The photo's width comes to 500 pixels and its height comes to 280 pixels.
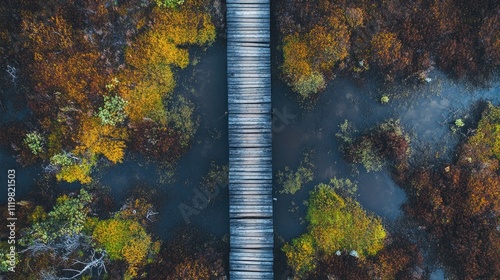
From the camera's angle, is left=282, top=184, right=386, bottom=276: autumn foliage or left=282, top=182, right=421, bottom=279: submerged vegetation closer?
left=282, top=182, right=421, bottom=279: submerged vegetation

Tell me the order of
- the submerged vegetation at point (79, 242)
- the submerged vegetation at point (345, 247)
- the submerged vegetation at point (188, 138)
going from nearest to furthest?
the submerged vegetation at point (79, 242)
the submerged vegetation at point (188, 138)
the submerged vegetation at point (345, 247)

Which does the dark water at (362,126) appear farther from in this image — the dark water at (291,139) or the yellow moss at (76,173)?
the yellow moss at (76,173)

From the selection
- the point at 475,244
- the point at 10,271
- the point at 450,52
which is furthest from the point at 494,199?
the point at 10,271

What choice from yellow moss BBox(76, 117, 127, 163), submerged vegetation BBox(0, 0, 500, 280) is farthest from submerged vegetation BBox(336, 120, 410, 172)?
yellow moss BBox(76, 117, 127, 163)

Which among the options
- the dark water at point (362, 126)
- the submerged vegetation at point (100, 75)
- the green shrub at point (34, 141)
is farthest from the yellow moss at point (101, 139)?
the dark water at point (362, 126)

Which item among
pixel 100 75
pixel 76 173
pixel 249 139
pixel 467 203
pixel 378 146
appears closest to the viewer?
pixel 467 203

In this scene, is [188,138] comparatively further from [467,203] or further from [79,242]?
[467,203]

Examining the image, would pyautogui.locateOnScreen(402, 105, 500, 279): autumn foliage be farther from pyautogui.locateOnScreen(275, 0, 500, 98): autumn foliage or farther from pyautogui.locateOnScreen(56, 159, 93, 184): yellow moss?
pyautogui.locateOnScreen(56, 159, 93, 184): yellow moss

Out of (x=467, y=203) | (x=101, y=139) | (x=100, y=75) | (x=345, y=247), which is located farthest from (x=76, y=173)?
(x=467, y=203)

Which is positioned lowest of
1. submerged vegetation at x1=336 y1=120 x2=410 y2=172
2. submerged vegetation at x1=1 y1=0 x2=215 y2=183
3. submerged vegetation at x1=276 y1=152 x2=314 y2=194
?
submerged vegetation at x1=276 y1=152 x2=314 y2=194
